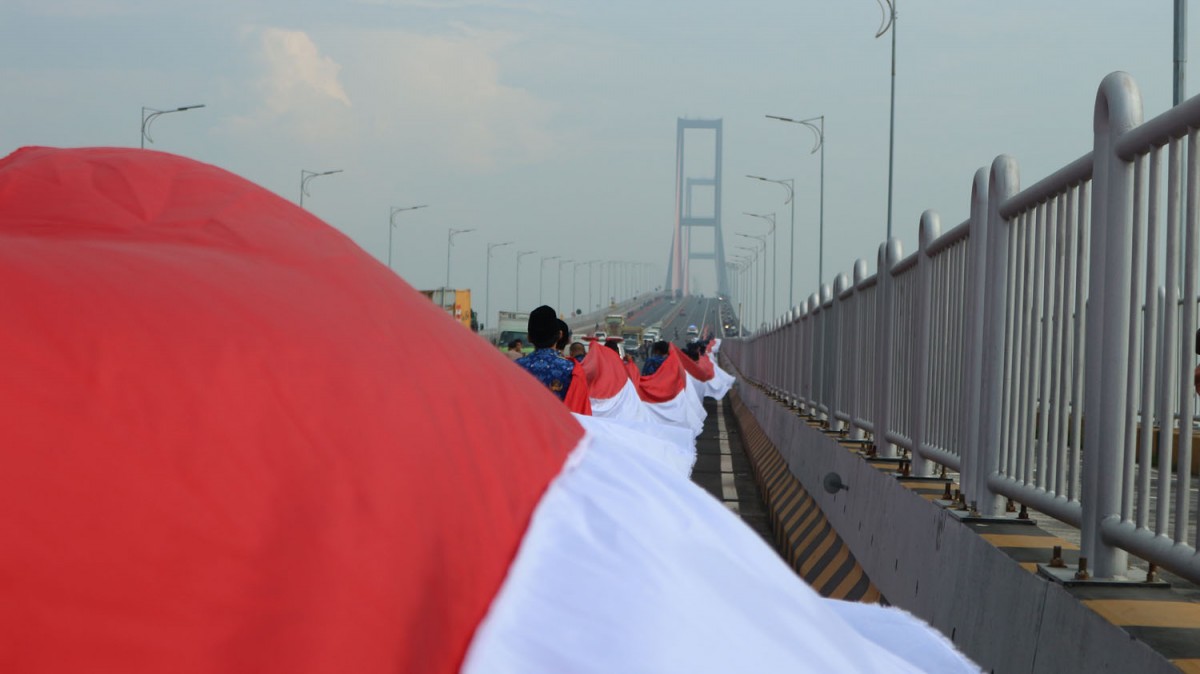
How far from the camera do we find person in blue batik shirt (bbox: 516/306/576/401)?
10039mm

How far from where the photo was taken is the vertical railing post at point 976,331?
20.7 feet

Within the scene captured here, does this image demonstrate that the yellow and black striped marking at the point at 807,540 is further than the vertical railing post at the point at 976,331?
Yes

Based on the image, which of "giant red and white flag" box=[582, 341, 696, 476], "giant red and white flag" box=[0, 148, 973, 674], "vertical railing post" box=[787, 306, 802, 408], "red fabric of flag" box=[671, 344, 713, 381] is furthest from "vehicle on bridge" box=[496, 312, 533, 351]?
"giant red and white flag" box=[0, 148, 973, 674]

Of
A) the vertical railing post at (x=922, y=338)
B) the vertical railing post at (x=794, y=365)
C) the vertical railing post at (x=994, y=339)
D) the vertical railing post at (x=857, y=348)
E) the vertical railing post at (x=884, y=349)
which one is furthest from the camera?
the vertical railing post at (x=794, y=365)

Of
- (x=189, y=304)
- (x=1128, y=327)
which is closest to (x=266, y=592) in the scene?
(x=189, y=304)

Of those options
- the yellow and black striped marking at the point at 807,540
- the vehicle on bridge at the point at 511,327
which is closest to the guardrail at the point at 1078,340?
the yellow and black striped marking at the point at 807,540

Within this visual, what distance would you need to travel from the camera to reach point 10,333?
1.12 meters

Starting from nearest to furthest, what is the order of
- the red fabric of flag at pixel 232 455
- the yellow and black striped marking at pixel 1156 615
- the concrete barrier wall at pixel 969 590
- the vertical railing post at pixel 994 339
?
the red fabric of flag at pixel 232 455, the yellow and black striped marking at pixel 1156 615, the concrete barrier wall at pixel 969 590, the vertical railing post at pixel 994 339

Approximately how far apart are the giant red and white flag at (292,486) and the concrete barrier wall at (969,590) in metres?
2.27

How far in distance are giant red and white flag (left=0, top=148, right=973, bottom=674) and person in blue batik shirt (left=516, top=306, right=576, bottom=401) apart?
8441 millimetres

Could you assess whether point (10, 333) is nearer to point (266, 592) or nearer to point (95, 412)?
point (95, 412)

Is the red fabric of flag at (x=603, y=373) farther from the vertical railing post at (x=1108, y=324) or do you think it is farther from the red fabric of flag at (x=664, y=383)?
the vertical railing post at (x=1108, y=324)

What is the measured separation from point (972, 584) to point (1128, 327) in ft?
4.73

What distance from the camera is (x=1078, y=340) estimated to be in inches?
191
